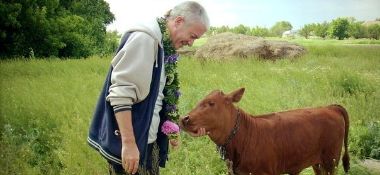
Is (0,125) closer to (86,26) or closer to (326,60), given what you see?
(326,60)

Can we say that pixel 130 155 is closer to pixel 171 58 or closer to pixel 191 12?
pixel 171 58

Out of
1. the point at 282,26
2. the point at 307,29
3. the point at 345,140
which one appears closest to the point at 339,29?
the point at 307,29

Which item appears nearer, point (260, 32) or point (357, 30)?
point (357, 30)

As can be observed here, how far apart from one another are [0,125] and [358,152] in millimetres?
3215

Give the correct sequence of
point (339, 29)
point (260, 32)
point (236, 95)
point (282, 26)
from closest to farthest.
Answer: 1. point (236, 95)
2. point (339, 29)
3. point (282, 26)
4. point (260, 32)

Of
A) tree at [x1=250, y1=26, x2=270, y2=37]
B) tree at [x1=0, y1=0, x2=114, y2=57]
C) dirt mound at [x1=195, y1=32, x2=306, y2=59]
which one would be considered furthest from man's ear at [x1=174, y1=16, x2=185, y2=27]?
tree at [x1=250, y1=26, x2=270, y2=37]

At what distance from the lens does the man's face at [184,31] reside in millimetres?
1975

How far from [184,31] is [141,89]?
33cm

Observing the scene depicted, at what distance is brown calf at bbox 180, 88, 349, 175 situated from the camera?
2.73 m

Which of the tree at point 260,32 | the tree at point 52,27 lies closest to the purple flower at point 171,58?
the tree at point 52,27

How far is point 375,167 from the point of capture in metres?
3.72

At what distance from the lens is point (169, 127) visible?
216 cm

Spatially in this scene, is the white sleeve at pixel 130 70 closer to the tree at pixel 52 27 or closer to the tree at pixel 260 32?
the tree at pixel 52 27

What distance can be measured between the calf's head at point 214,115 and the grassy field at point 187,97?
0.79m
